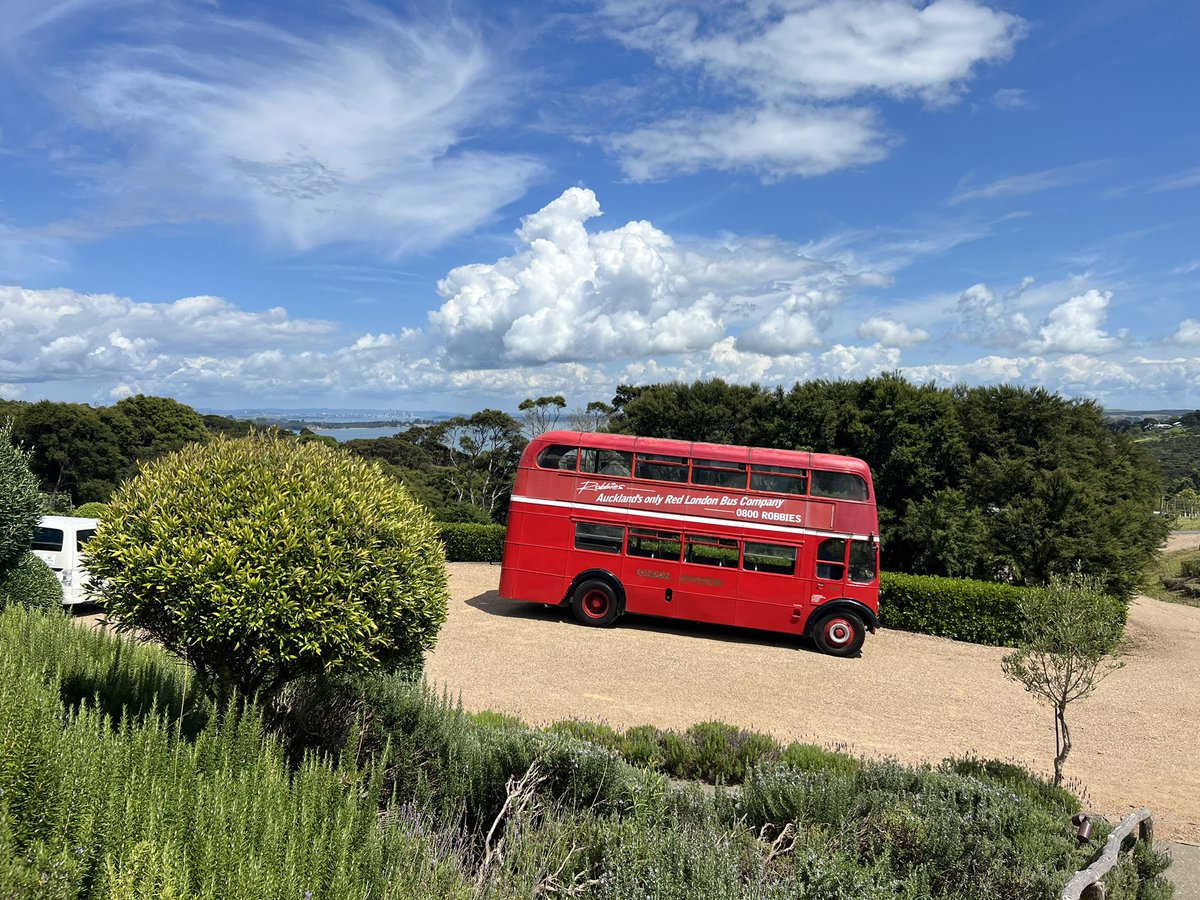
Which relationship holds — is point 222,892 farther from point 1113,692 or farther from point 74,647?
point 1113,692

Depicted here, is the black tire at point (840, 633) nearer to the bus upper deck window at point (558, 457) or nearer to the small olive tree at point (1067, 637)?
the bus upper deck window at point (558, 457)

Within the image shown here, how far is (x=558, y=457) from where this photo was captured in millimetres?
14969

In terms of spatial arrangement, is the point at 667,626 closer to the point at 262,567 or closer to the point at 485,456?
the point at 262,567

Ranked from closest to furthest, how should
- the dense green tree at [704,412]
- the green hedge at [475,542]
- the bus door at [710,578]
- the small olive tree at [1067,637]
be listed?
the small olive tree at [1067,637]
the bus door at [710,578]
the green hedge at [475,542]
the dense green tree at [704,412]

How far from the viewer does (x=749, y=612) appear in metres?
14.4

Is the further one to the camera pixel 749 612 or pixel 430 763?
pixel 749 612

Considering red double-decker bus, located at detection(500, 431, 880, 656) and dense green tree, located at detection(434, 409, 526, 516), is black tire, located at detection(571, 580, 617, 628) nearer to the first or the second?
red double-decker bus, located at detection(500, 431, 880, 656)

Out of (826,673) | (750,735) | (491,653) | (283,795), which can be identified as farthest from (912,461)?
(283,795)

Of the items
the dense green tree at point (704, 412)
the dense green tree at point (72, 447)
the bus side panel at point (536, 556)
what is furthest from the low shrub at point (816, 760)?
the dense green tree at point (72, 447)

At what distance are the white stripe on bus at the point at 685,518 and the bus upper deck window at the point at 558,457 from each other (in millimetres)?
701

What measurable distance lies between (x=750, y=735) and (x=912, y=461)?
17.2 m

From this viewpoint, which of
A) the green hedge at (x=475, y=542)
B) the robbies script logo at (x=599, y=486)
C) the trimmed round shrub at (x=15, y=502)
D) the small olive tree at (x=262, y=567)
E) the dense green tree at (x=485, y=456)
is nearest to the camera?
the small olive tree at (x=262, y=567)

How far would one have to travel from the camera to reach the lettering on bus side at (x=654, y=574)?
48.1 feet

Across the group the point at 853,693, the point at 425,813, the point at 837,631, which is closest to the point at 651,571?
the point at 837,631
